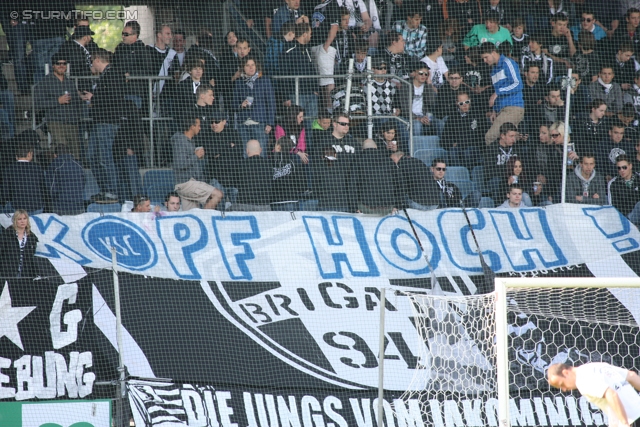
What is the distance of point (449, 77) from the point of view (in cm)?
1251

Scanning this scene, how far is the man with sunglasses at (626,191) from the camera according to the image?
11617 millimetres

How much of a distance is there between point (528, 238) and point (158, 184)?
14.0 ft

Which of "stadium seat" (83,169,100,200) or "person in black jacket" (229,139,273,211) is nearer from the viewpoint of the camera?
"person in black jacket" (229,139,273,211)

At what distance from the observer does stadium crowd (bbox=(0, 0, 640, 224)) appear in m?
11.3

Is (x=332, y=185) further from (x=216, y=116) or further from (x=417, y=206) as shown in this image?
(x=216, y=116)

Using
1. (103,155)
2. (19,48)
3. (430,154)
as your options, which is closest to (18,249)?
(103,155)

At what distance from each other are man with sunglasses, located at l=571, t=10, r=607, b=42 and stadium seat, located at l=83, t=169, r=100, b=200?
669 cm

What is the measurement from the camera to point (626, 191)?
38.6ft

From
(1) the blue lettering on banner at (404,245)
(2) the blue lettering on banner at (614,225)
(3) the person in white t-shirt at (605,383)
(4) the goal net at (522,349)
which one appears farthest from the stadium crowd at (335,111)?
(3) the person in white t-shirt at (605,383)

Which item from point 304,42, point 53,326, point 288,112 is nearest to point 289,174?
point 288,112

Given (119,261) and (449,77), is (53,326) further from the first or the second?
(449,77)

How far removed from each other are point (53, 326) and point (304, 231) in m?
2.86

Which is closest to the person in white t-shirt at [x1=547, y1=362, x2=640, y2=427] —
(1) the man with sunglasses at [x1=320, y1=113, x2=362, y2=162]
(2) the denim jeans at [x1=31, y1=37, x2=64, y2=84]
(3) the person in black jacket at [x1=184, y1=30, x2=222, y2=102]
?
(1) the man with sunglasses at [x1=320, y1=113, x2=362, y2=162]

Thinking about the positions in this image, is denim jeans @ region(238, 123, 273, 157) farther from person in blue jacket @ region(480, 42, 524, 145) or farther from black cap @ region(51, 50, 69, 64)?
person in blue jacket @ region(480, 42, 524, 145)
